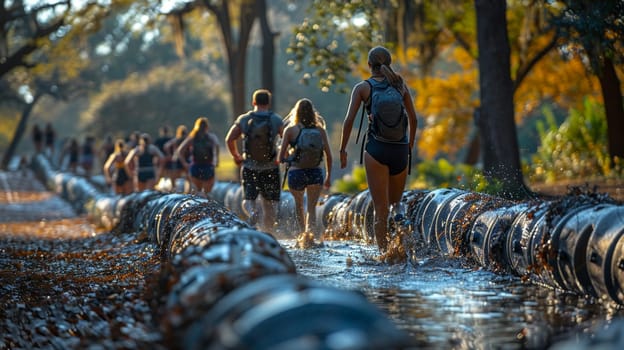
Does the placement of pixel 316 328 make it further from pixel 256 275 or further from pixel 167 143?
pixel 167 143

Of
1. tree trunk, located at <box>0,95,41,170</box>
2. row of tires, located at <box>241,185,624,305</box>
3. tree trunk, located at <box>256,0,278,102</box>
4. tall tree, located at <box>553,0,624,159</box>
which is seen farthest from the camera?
tree trunk, located at <box>0,95,41,170</box>

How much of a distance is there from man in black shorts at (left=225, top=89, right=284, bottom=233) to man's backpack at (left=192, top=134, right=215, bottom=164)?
393cm

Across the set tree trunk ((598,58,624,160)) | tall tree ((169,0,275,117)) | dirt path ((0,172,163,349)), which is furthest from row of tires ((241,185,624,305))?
tall tree ((169,0,275,117))

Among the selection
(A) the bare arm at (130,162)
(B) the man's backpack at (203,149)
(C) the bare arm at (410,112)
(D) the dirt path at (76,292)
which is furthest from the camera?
(A) the bare arm at (130,162)

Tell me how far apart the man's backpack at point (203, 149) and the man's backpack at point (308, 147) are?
16.5 ft

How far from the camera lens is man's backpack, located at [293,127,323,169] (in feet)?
38.9

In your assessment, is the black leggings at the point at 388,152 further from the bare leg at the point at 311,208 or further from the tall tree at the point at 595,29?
the tall tree at the point at 595,29

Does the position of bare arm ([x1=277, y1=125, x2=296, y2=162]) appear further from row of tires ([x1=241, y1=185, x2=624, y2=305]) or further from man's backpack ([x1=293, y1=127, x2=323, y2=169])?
row of tires ([x1=241, y1=185, x2=624, y2=305])

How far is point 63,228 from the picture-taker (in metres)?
20.5

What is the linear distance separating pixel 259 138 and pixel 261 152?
168mm

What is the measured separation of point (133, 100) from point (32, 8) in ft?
134

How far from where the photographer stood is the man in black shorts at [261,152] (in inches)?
493

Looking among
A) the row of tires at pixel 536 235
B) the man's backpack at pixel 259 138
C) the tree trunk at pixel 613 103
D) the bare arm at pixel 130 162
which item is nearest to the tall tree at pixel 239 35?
the bare arm at pixel 130 162

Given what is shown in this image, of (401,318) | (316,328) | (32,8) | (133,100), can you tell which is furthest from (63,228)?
(133,100)
